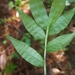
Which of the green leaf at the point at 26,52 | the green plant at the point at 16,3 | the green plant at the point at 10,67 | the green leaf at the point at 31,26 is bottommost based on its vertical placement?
the green plant at the point at 10,67

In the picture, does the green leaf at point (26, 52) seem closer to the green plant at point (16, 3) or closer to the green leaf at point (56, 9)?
the green leaf at point (56, 9)

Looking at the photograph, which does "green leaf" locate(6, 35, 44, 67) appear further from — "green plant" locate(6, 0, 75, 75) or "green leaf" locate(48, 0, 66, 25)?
"green leaf" locate(48, 0, 66, 25)

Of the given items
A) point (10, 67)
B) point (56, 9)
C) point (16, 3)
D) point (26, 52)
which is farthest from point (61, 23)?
point (16, 3)

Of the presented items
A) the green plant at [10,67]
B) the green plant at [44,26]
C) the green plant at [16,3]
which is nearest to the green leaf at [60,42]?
the green plant at [44,26]

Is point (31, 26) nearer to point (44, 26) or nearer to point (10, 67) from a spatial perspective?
point (44, 26)

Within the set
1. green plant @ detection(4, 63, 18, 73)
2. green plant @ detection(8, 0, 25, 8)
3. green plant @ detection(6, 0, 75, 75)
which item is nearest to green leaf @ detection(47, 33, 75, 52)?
green plant @ detection(6, 0, 75, 75)

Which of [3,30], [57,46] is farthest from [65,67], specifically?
[57,46]
